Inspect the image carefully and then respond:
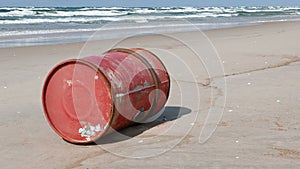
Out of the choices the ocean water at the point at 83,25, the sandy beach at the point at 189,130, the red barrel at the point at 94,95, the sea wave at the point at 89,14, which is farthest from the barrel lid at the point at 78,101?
the sea wave at the point at 89,14

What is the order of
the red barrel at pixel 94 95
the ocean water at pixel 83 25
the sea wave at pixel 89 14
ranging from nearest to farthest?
the red barrel at pixel 94 95 → the ocean water at pixel 83 25 → the sea wave at pixel 89 14

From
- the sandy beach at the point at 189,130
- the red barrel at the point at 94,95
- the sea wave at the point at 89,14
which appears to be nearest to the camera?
the sandy beach at the point at 189,130

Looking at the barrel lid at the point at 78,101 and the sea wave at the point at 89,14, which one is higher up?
the sea wave at the point at 89,14

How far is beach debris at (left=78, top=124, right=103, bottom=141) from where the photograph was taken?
416 centimetres

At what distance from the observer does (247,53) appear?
35.1 feet

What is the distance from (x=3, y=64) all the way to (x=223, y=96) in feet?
16.1

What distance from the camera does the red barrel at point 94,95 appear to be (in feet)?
13.6

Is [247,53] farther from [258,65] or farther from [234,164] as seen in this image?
[234,164]

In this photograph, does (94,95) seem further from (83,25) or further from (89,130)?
(83,25)

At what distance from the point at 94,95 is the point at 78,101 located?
16 centimetres

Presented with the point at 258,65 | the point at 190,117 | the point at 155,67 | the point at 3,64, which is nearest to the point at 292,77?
the point at 258,65

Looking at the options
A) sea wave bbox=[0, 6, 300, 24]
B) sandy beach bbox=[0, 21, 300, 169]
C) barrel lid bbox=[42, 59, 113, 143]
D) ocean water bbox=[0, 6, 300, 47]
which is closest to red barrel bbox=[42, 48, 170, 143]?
barrel lid bbox=[42, 59, 113, 143]

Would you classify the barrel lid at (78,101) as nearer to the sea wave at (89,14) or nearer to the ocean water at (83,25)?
the ocean water at (83,25)

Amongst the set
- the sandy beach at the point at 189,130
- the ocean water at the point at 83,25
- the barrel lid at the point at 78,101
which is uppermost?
the ocean water at the point at 83,25
